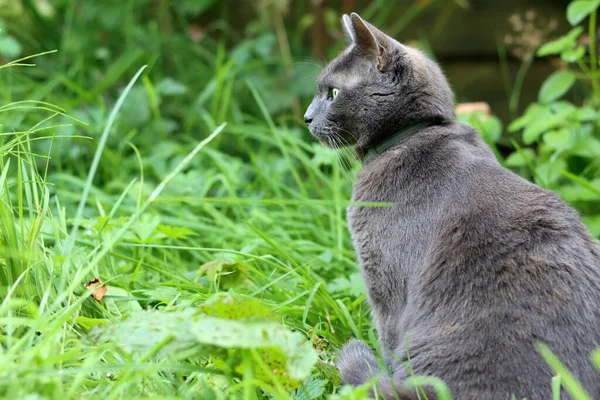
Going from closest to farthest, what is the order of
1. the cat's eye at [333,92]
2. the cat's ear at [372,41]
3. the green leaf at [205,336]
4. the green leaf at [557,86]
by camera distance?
the green leaf at [205,336], the cat's ear at [372,41], the cat's eye at [333,92], the green leaf at [557,86]

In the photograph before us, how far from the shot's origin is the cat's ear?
1.72m

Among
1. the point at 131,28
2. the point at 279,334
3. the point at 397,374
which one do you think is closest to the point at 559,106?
the point at 397,374

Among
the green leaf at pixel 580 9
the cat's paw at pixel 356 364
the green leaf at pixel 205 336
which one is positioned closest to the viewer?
the green leaf at pixel 205 336

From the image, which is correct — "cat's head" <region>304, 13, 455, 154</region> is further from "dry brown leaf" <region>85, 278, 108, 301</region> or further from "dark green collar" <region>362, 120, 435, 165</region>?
"dry brown leaf" <region>85, 278, 108, 301</region>

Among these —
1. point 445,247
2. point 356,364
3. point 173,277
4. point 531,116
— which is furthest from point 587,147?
point 173,277

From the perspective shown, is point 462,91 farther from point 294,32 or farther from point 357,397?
point 357,397

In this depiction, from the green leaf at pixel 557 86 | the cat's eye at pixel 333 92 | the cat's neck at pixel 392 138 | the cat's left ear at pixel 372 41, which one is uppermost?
the cat's left ear at pixel 372 41

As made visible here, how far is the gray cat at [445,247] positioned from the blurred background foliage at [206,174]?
6.6 inches

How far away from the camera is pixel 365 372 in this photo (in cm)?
153

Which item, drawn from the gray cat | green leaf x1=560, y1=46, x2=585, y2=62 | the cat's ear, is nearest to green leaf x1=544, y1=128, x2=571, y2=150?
green leaf x1=560, y1=46, x2=585, y2=62

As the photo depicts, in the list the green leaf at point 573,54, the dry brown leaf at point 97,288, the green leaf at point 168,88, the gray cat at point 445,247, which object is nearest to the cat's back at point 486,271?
the gray cat at point 445,247

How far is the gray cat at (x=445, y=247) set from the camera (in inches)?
53.5

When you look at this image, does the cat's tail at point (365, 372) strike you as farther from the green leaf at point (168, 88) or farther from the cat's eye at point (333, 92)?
the green leaf at point (168, 88)

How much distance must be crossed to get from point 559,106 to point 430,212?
51.4 inches
